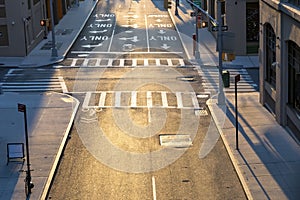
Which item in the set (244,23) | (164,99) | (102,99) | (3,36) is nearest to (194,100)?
(164,99)

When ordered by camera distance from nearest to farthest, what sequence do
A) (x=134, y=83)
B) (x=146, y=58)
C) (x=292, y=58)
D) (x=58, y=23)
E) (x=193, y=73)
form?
(x=292, y=58), (x=134, y=83), (x=193, y=73), (x=146, y=58), (x=58, y=23)

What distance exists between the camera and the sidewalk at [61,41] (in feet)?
185

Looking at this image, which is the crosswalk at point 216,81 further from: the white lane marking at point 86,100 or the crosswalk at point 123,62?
the white lane marking at point 86,100

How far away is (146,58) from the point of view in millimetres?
57438

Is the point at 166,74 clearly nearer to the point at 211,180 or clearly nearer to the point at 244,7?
the point at 244,7

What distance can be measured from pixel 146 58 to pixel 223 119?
2016cm

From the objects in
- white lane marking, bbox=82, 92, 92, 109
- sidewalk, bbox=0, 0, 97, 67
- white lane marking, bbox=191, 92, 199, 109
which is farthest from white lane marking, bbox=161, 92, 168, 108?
sidewalk, bbox=0, 0, 97, 67

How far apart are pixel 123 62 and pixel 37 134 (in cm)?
2069

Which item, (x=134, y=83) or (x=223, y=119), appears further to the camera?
(x=134, y=83)

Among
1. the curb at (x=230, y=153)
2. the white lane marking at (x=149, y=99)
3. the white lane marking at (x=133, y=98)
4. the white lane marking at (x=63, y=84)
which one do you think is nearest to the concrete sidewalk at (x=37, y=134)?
the white lane marking at (x=63, y=84)

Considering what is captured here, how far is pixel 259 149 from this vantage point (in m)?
32.8

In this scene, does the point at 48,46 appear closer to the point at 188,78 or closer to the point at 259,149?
the point at 188,78

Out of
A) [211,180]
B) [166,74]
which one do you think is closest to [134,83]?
[166,74]

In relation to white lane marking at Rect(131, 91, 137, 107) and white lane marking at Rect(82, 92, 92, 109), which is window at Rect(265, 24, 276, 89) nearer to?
white lane marking at Rect(131, 91, 137, 107)
